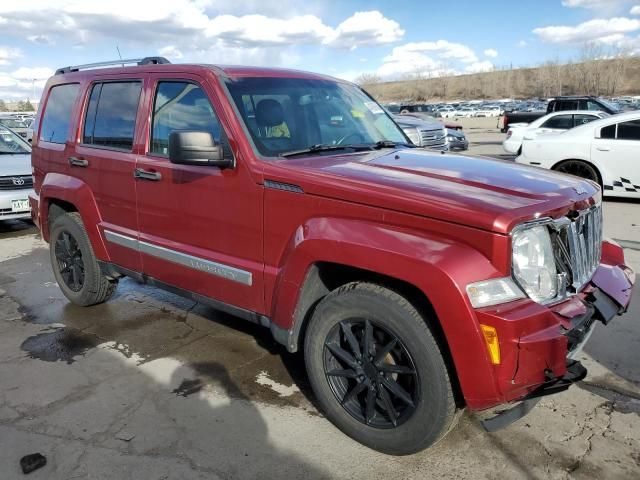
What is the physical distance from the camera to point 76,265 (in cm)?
501

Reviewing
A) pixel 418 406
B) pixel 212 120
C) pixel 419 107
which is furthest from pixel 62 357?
pixel 419 107

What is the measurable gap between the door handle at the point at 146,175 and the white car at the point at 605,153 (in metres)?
8.08

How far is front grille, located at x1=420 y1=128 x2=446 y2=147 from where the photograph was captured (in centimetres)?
1312

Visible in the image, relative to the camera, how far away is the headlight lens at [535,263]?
2.45 metres

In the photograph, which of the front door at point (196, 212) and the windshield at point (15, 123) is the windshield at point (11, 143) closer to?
the front door at point (196, 212)

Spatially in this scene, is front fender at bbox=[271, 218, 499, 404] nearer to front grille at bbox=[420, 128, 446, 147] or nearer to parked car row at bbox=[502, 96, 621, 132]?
front grille at bbox=[420, 128, 446, 147]

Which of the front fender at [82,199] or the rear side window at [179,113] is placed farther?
the front fender at [82,199]

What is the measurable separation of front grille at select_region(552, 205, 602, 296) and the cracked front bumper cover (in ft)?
1.18

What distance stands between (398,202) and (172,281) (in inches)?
78.1

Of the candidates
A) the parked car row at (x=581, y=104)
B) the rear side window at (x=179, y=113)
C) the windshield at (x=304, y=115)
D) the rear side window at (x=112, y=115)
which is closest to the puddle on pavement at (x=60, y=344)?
the rear side window at (x=112, y=115)

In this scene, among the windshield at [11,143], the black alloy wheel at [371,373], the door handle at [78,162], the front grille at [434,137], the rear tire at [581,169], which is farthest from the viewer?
the front grille at [434,137]

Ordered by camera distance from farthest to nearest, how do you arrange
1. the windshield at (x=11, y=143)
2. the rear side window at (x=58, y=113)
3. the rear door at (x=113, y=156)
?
1. the windshield at (x=11, y=143)
2. the rear side window at (x=58, y=113)
3. the rear door at (x=113, y=156)

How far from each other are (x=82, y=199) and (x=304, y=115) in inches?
81.0

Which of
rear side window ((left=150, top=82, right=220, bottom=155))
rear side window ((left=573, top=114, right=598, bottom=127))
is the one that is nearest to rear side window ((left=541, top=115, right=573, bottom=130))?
rear side window ((left=573, top=114, right=598, bottom=127))
